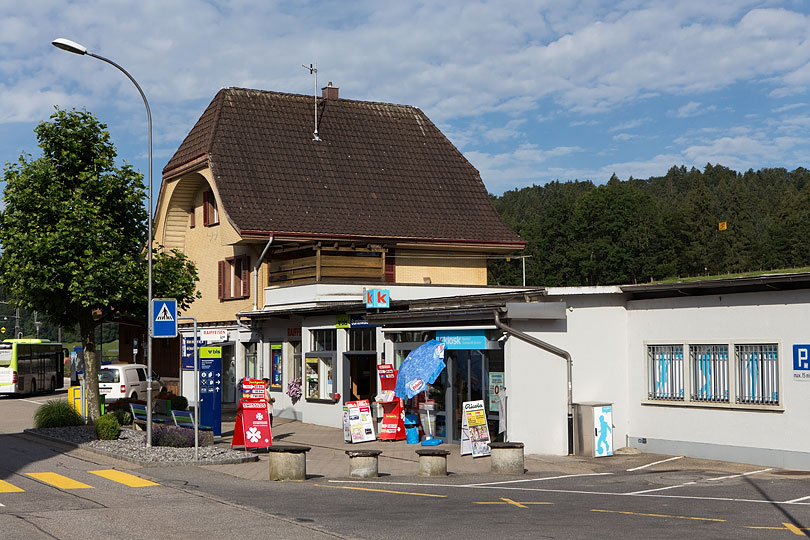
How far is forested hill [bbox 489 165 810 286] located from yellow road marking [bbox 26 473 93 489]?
92.5 m

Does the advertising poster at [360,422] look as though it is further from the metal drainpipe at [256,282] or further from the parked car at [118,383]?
the parked car at [118,383]

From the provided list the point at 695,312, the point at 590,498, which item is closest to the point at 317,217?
the point at 695,312

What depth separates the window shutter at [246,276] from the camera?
121 ft

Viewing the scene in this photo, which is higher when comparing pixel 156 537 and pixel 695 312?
pixel 695 312

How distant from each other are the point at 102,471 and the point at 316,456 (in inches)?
192

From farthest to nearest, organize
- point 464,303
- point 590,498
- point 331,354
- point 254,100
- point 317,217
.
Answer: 1. point 254,100
2. point 317,217
3. point 331,354
4. point 464,303
5. point 590,498

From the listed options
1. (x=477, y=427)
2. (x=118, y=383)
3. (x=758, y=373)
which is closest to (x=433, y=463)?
(x=477, y=427)

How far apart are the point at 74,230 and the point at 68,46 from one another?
20.0 feet

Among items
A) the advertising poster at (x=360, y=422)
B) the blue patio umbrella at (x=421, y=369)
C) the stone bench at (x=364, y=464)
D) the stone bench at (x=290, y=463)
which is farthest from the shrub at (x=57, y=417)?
the stone bench at (x=364, y=464)

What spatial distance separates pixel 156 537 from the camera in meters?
11.5

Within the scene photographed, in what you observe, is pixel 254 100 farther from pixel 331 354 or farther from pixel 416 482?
pixel 416 482

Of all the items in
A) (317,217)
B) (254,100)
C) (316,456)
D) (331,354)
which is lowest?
(316,456)

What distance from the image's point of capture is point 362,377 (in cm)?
2888

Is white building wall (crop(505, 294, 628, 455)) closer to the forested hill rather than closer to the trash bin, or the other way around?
the trash bin
